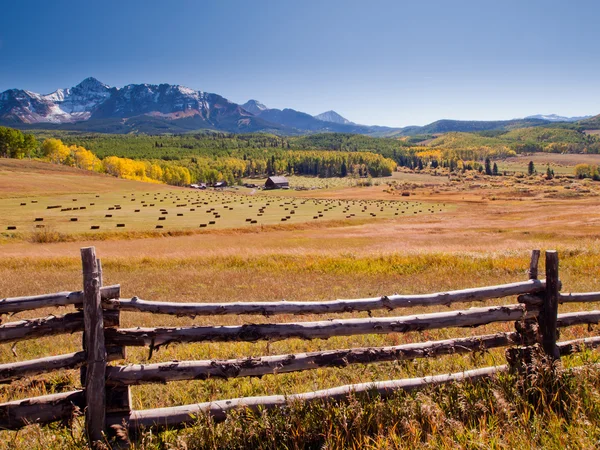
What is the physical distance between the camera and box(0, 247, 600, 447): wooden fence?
4.64 m

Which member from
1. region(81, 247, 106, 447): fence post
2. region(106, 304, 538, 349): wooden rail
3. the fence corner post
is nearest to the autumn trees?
region(81, 247, 106, 447): fence post

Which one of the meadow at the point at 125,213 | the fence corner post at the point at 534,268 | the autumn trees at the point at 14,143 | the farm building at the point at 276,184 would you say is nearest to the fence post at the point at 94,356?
the fence corner post at the point at 534,268

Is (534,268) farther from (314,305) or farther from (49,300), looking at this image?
(49,300)

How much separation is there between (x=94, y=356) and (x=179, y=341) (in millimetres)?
981

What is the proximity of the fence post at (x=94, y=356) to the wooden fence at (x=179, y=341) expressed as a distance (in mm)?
11

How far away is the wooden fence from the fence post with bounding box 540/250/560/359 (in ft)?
0.05

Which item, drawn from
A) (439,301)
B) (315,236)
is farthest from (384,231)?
(439,301)

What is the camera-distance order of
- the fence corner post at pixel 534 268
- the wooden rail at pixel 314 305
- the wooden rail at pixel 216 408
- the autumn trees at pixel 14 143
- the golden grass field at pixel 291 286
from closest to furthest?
the golden grass field at pixel 291 286 → the wooden rail at pixel 216 408 → the wooden rail at pixel 314 305 → the fence corner post at pixel 534 268 → the autumn trees at pixel 14 143

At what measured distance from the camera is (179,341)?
197 inches

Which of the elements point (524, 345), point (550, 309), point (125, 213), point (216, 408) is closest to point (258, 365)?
point (216, 408)

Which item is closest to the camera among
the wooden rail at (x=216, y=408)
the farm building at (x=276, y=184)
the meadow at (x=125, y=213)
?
the wooden rail at (x=216, y=408)

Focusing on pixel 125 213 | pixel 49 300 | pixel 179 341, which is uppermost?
pixel 49 300

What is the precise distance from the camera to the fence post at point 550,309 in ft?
18.9

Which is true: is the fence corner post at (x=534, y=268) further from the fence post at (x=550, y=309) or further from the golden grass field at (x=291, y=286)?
the golden grass field at (x=291, y=286)
